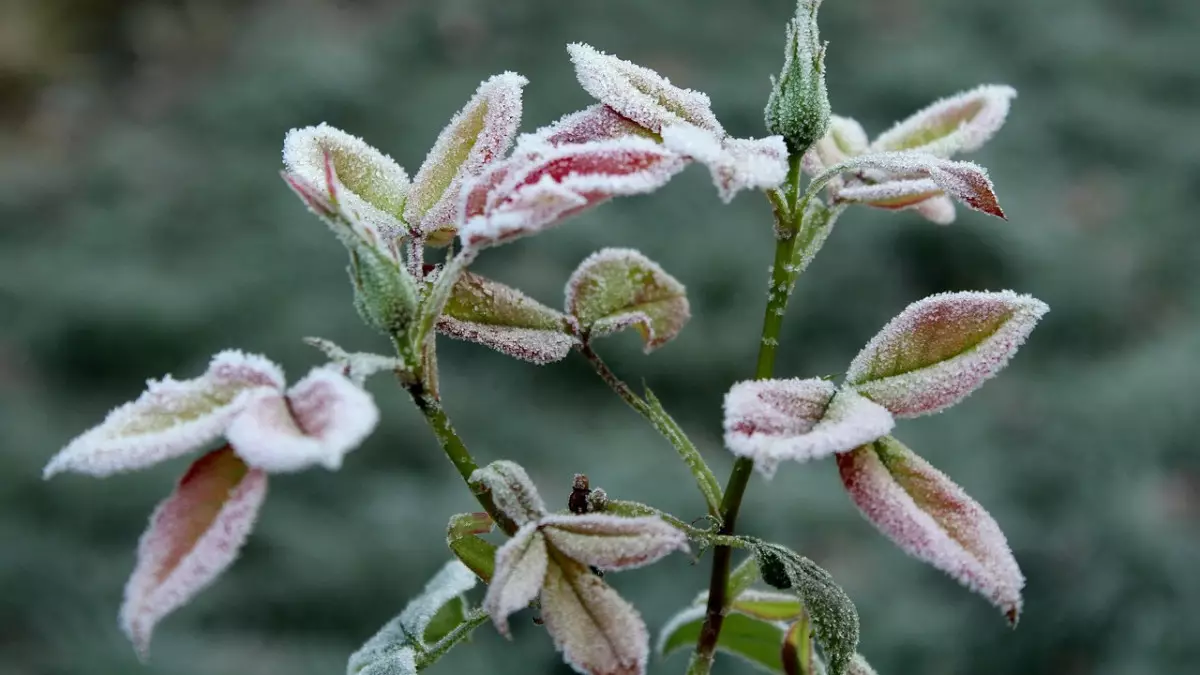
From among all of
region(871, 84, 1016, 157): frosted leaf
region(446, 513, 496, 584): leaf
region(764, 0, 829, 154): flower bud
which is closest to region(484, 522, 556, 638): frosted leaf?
region(446, 513, 496, 584): leaf

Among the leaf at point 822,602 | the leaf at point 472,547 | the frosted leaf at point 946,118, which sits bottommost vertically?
the leaf at point 822,602

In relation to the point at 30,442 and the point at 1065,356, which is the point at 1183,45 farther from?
the point at 30,442

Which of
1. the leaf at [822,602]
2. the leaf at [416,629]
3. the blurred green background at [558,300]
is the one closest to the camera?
the leaf at [822,602]

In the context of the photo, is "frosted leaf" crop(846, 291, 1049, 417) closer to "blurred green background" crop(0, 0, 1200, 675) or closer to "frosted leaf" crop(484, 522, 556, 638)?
"frosted leaf" crop(484, 522, 556, 638)

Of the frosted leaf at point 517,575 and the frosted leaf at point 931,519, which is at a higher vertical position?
the frosted leaf at point 517,575

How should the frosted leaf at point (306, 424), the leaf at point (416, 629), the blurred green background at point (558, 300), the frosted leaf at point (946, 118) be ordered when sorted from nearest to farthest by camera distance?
the frosted leaf at point (306, 424) → the leaf at point (416, 629) → the frosted leaf at point (946, 118) → the blurred green background at point (558, 300)

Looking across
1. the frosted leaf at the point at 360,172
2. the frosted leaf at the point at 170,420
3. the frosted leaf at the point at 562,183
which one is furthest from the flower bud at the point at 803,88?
the frosted leaf at the point at 170,420

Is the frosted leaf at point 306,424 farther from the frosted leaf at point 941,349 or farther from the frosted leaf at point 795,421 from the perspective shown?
the frosted leaf at point 941,349
